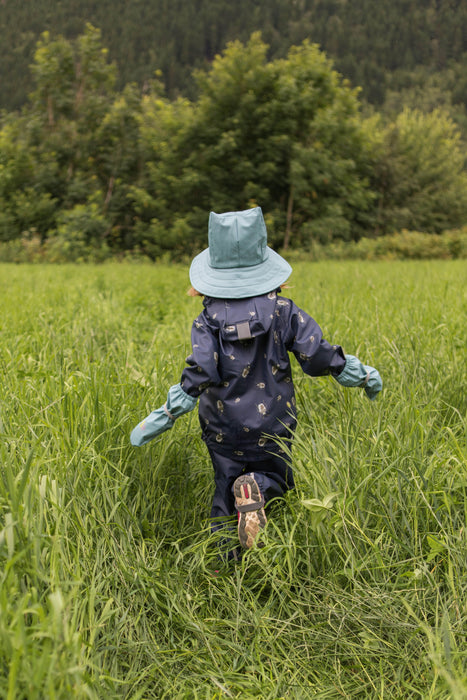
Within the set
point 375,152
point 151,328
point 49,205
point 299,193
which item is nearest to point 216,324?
point 151,328

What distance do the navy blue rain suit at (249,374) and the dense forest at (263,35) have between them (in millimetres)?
55544

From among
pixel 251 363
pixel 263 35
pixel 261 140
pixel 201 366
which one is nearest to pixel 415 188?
pixel 261 140

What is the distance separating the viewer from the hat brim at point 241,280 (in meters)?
1.91

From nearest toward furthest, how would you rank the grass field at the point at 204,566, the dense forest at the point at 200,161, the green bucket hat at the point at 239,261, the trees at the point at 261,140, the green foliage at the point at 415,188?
the grass field at the point at 204,566 → the green bucket hat at the point at 239,261 → the trees at the point at 261,140 → the dense forest at the point at 200,161 → the green foliage at the point at 415,188

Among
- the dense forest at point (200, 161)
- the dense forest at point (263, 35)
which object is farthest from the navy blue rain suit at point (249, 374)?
the dense forest at point (263, 35)

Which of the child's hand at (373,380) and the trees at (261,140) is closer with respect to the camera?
the child's hand at (373,380)

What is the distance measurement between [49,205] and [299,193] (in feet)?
32.9

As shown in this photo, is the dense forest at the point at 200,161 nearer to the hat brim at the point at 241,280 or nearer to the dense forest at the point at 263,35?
the hat brim at the point at 241,280

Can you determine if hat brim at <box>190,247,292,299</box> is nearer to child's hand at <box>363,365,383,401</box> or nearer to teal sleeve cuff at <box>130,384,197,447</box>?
teal sleeve cuff at <box>130,384,197,447</box>

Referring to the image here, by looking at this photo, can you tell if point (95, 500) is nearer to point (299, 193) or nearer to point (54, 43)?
point (299, 193)

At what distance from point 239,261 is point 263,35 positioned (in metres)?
84.1

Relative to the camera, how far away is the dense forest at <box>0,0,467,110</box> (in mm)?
61000

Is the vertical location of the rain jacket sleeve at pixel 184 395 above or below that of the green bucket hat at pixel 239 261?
below

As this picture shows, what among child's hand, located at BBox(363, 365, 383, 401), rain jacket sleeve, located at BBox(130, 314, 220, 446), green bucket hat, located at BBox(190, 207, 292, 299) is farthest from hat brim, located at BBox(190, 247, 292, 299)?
child's hand, located at BBox(363, 365, 383, 401)
